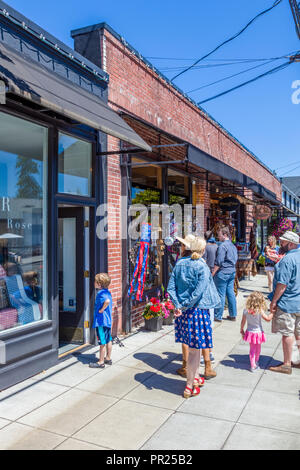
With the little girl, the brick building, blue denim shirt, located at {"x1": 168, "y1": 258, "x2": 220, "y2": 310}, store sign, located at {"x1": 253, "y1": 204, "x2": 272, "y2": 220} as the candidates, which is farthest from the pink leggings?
store sign, located at {"x1": 253, "y1": 204, "x2": 272, "y2": 220}

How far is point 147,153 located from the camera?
7965 millimetres

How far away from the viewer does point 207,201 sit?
37.3 ft

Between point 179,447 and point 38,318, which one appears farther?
point 38,318

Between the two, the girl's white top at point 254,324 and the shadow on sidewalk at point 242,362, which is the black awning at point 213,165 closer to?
the girl's white top at point 254,324

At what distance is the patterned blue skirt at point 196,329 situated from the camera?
4.23 meters

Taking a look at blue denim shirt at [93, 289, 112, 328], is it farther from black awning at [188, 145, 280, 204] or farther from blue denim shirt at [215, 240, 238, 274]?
blue denim shirt at [215, 240, 238, 274]

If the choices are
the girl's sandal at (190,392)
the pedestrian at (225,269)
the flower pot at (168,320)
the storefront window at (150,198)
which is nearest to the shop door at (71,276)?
the storefront window at (150,198)

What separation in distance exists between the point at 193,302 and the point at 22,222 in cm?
254

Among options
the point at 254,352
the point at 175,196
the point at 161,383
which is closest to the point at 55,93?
the point at 161,383

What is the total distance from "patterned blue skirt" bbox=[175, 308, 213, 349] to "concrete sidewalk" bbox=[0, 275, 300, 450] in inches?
25.1

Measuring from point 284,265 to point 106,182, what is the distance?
3135 millimetres

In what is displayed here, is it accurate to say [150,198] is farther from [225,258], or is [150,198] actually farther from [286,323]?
[286,323]

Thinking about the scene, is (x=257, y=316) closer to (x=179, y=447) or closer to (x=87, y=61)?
(x=179, y=447)

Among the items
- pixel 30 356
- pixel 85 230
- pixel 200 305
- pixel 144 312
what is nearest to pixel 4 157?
pixel 85 230
